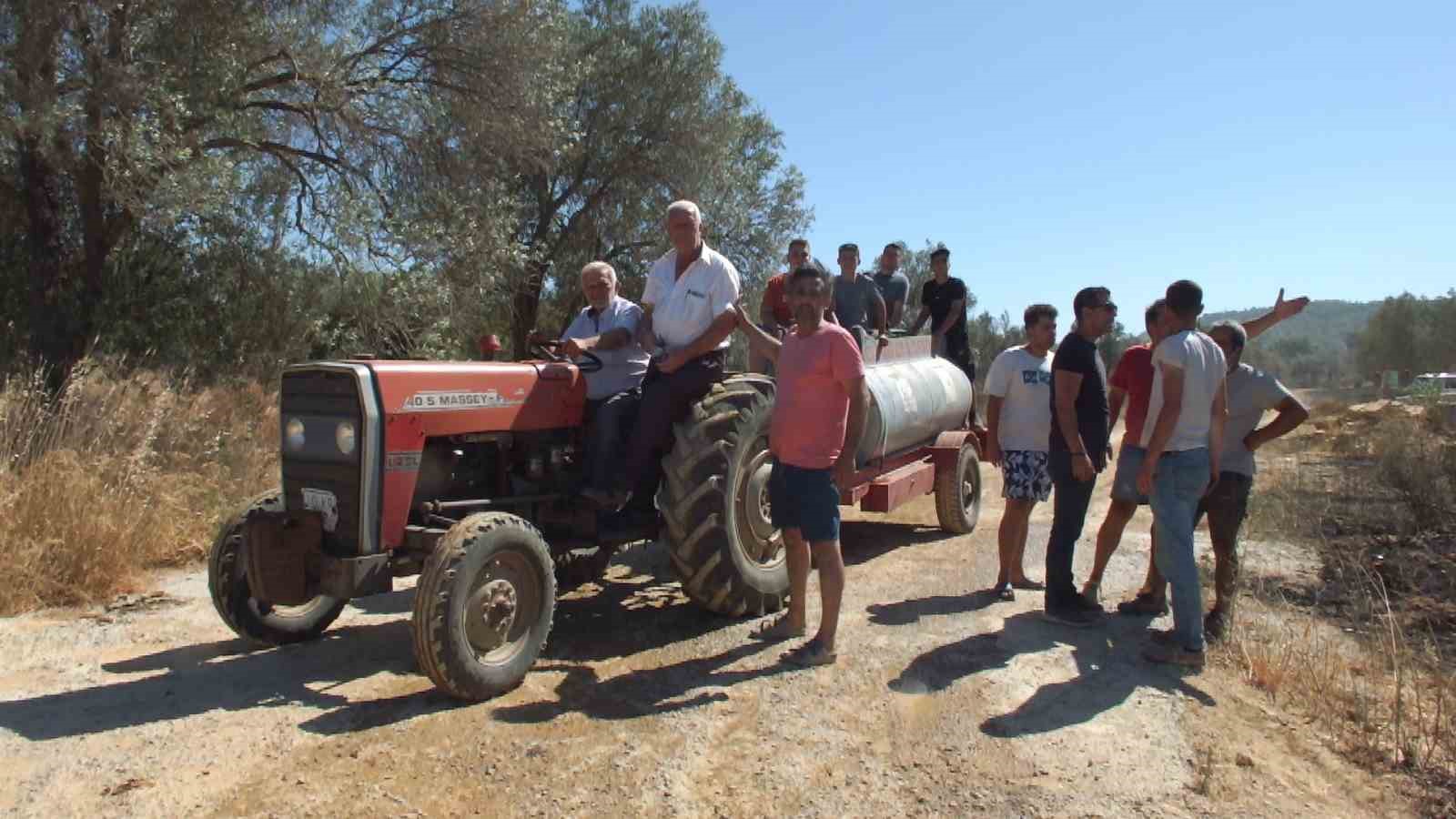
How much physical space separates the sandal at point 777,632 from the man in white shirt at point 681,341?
3.29 feet

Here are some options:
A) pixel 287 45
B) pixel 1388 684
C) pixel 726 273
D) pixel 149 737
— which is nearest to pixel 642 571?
pixel 726 273

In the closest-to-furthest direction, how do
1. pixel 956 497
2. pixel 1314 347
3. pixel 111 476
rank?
pixel 111 476 < pixel 956 497 < pixel 1314 347

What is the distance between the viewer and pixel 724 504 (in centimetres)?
524

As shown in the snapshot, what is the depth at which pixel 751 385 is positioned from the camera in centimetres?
585

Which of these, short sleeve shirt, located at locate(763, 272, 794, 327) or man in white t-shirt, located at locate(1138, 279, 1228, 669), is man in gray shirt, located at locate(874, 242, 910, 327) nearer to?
short sleeve shirt, located at locate(763, 272, 794, 327)

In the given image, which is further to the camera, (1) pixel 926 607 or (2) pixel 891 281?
(2) pixel 891 281

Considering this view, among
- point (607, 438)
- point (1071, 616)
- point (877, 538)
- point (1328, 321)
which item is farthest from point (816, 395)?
point (1328, 321)

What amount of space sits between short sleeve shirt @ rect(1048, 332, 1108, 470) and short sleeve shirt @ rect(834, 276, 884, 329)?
Result: 9.51 ft

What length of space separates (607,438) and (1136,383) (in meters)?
3.25

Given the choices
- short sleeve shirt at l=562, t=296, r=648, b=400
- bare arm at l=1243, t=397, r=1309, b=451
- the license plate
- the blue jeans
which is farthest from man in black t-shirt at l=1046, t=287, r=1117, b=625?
the license plate

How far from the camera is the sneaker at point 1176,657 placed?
4867mm

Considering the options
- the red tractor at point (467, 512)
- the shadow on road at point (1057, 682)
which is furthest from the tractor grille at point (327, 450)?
the shadow on road at point (1057, 682)

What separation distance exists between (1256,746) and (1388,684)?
63.4 inches

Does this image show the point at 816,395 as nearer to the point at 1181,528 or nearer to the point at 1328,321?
the point at 1181,528
